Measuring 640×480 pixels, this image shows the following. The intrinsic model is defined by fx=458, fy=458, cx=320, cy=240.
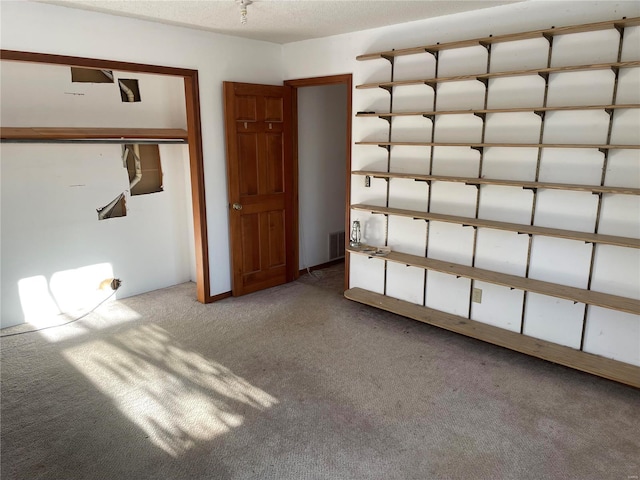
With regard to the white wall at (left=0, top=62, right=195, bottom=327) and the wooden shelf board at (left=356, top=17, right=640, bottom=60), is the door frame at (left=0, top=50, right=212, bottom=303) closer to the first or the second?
the white wall at (left=0, top=62, right=195, bottom=327)

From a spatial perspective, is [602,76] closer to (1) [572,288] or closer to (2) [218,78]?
(1) [572,288]

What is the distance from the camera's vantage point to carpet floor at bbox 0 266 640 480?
7.53 ft

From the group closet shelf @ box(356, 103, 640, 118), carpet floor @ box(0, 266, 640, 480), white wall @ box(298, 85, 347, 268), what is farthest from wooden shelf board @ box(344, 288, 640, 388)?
closet shelf @ box(356, 103, 640, 118)

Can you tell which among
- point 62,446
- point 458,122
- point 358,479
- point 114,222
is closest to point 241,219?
point 114,222

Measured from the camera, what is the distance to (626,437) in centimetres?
249

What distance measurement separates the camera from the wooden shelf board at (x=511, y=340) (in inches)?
116

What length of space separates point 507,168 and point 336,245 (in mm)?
2758

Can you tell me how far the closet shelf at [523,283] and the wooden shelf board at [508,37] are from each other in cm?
166

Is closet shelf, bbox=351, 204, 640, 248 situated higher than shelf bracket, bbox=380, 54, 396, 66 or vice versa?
shelf bracket, bbox=380, 54, 396, 66

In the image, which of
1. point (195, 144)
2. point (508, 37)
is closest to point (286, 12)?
point (195, 144)

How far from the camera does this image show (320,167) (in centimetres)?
536

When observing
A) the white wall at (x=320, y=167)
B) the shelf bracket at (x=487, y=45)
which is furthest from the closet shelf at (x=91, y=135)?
the shelf bracket at (x=487, y=45)

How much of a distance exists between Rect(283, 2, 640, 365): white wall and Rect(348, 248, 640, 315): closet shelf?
8 centimetres

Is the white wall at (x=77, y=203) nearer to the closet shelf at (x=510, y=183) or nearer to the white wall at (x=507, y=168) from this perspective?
the white wall at (x=507, y=168)
